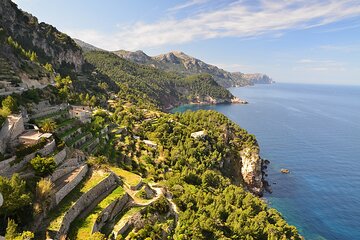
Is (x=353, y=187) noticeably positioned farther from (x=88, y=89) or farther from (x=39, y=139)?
(x=88, y=89)

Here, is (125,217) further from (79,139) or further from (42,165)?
(79,139)

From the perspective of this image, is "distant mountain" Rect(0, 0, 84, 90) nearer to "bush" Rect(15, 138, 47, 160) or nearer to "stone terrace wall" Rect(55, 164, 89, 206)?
"bush" Rect(15, 138, 47, 160)

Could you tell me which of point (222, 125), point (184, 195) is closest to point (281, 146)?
point (222, 125)

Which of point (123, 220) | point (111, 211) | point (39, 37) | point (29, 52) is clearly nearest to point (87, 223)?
point (111, 211)

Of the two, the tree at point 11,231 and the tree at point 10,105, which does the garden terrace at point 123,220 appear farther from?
the tree at point 10,105

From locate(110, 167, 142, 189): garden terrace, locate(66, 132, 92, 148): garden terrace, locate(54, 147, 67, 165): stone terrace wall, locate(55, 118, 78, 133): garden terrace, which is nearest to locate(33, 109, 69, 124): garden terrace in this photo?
locate(55, 118, 78, 133): garden terrace

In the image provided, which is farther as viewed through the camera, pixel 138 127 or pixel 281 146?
pixel 281 146
